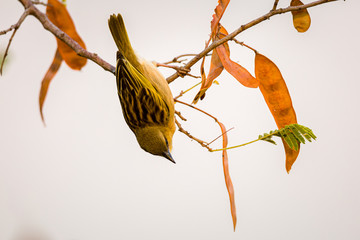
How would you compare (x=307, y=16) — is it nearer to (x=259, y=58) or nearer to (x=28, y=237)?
(x=259, y=58)

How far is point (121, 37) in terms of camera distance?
1069 millimetres

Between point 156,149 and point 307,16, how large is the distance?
2.00ft

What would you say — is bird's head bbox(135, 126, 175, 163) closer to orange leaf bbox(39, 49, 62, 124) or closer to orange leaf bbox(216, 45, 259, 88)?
orange leaf bbox(39, 49, 62, 124)

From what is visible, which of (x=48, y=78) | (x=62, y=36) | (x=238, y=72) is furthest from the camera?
(x=48, y=78)

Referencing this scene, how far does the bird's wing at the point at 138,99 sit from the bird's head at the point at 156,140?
0.08 feet

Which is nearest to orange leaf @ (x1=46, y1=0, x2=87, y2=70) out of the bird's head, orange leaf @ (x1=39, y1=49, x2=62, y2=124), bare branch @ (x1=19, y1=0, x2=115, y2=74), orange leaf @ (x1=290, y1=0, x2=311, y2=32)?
orange leaf @ (x1=39, y1=49, x2=62, y2=124)

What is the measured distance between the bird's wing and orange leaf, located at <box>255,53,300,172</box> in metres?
0.44

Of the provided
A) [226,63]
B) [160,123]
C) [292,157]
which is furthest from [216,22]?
[160,123]

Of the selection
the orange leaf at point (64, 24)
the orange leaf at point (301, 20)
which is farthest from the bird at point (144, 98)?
the orange leaf at point (301, 20)

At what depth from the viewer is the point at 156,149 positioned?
113cm

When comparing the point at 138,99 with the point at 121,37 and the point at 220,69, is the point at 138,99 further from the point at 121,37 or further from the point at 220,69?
the point at 220,69

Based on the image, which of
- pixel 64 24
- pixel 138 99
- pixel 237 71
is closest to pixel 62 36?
pixel 64 24

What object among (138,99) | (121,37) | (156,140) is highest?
(121,37)

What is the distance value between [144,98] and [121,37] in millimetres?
200
